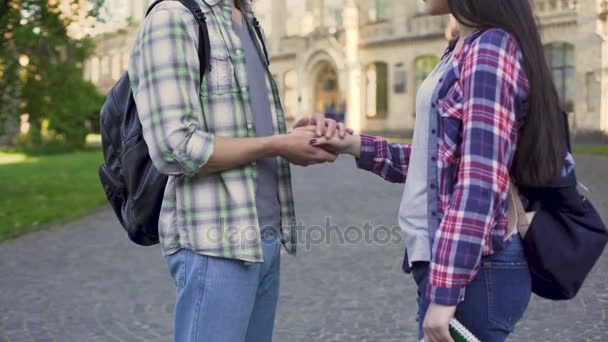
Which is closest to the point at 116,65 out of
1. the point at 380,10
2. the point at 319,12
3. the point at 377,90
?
the point at 319,12

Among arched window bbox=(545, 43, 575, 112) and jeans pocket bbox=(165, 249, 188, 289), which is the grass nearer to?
arched window bbox=(545, 43, 575, 112)

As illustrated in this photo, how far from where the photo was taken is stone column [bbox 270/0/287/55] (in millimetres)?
49281

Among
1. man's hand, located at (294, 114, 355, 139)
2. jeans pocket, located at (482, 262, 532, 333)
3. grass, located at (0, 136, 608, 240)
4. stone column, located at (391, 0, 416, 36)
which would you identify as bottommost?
grass, located at (0, 136, 608, 240)

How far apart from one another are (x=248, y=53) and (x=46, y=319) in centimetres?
439

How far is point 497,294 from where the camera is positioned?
2.19 metres

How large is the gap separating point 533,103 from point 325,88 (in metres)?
43.1

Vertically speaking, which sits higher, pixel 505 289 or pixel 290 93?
pixel 505 289

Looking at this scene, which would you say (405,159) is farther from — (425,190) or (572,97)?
(572,97)

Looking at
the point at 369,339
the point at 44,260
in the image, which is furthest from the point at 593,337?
the point at 44,260

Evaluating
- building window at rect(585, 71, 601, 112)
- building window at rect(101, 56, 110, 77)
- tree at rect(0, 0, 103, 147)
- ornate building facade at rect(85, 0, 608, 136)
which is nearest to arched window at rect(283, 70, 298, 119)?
ornate building facade at rect(85, 0, 608, 136)

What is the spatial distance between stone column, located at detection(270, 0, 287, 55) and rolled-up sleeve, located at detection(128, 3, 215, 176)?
4728 centimetres

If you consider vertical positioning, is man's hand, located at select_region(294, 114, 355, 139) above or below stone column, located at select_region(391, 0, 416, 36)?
below

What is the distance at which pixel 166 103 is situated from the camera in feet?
7.15

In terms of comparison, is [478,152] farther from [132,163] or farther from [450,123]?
[132,163]
